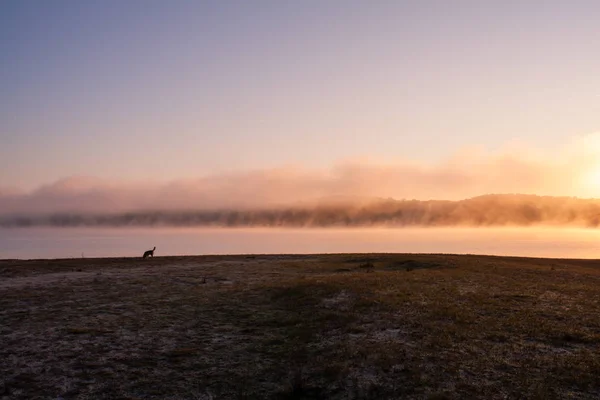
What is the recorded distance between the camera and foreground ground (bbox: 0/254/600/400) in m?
16.4

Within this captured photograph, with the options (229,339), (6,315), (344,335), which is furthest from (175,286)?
(344,335)

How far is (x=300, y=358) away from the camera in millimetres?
19438

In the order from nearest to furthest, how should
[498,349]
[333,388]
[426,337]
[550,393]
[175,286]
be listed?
[550,393]
[333,388]
[498,349]
[426,337]
[175,286]

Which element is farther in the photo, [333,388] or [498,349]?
[498,349]

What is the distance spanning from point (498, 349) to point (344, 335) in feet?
21.7

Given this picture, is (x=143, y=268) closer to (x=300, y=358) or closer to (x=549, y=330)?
(x=300, y=358)

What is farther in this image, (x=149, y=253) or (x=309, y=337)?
(x=149, y=253)

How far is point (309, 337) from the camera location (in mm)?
22031

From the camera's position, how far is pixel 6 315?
27.6 metres

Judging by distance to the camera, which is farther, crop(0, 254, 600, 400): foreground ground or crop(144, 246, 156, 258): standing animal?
crop(144, 246, 156, 258): standing animal

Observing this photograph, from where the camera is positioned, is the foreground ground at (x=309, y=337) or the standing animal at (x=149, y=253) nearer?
the foreground ground at (x=309, y=337)

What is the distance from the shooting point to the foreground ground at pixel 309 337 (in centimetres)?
1639

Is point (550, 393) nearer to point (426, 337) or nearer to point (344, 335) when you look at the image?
point (426, 337)

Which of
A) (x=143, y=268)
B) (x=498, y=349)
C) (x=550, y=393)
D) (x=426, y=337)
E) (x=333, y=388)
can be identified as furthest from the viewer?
(x=143, y=268)
